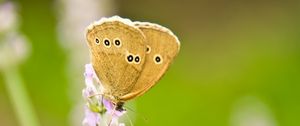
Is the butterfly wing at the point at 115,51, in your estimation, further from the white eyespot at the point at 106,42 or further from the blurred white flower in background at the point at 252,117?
the blurred white flower in background at the point at 252,117

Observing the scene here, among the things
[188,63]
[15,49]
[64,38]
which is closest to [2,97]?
[188,63]

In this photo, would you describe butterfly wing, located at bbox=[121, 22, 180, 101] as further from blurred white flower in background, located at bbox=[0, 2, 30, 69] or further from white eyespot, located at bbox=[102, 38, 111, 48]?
blurred white flower in background, located at bbox=[0, 2, 30, 69]

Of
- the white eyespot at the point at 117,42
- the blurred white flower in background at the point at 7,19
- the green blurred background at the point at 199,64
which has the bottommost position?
the green blurred background at the point at 199,64

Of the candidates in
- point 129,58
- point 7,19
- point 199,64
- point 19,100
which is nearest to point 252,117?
point 19,100

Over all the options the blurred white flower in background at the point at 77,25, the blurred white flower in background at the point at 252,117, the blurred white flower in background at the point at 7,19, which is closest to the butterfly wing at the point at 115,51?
the blurred white flower in background at the point at 7,19

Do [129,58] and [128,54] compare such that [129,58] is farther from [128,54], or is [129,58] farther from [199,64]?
[199,64]

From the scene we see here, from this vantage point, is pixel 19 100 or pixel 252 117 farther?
pixel 252 117

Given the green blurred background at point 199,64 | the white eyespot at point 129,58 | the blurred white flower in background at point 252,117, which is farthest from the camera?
the green blurred background at point 199,64
